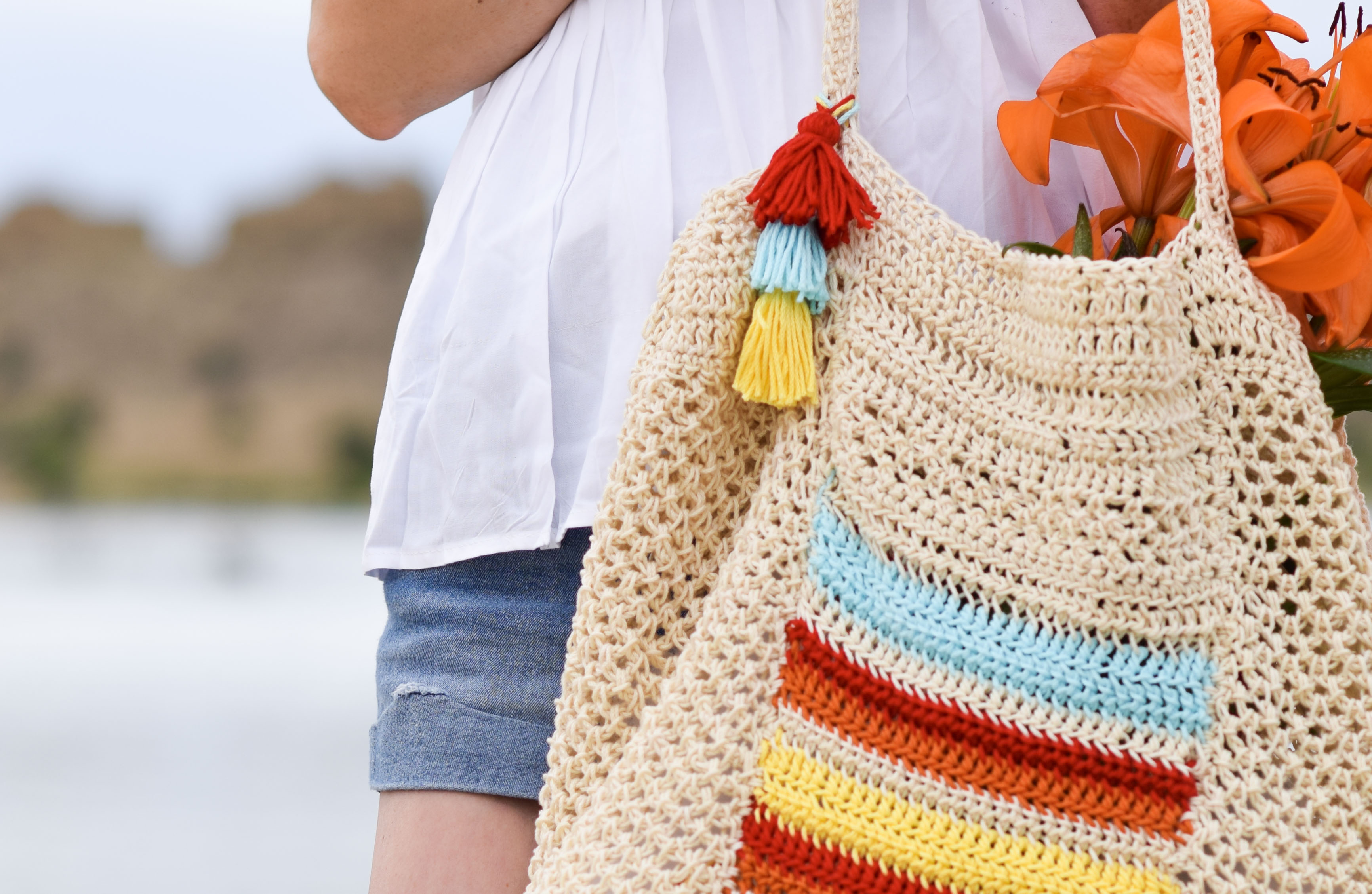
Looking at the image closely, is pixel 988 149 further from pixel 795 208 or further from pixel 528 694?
pixel 528 694

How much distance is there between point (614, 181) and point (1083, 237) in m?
0.24

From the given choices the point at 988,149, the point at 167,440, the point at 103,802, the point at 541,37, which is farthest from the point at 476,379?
the point at 167,440

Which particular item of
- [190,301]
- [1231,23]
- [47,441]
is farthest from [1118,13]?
[47,441]

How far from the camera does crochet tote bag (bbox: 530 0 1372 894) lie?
0.51 m

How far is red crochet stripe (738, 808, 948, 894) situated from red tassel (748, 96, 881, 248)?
0.89 ft

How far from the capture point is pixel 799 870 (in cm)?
52

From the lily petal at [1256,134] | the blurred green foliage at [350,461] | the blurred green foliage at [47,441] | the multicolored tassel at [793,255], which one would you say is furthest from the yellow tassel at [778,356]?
the blurred green foliage at [47,441]

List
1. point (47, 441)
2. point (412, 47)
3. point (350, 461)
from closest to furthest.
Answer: point (412, 47)
point (350, 461)
point (47, 441)

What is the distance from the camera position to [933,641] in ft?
1.73

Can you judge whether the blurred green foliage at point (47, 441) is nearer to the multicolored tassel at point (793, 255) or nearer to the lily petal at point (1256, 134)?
the multicolored tassel at point (793, 255)

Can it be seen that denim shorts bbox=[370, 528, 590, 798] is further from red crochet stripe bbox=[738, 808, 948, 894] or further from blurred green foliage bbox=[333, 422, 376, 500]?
blurred green foliage bbox=[333, 422, 376, 500]

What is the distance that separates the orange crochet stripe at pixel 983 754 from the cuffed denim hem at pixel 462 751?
188 mm

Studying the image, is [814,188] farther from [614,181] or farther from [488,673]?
[488,673]

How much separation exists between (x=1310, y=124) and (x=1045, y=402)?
0.59ft
